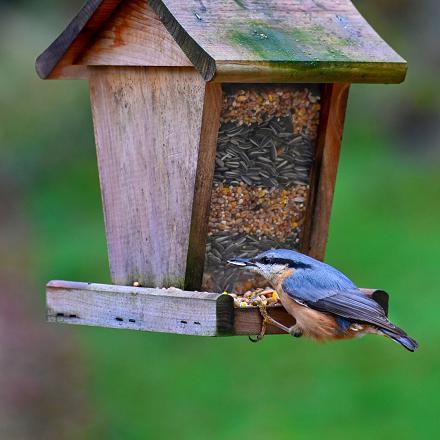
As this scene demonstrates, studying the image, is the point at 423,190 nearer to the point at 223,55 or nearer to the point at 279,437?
the point at 279,437

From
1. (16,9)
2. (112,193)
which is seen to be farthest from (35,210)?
(112,193)

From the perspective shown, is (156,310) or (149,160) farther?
(149,160)

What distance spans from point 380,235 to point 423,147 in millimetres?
2839

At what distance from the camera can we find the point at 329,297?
4.19 metres

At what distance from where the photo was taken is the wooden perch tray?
391 cm

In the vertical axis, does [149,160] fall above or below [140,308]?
above

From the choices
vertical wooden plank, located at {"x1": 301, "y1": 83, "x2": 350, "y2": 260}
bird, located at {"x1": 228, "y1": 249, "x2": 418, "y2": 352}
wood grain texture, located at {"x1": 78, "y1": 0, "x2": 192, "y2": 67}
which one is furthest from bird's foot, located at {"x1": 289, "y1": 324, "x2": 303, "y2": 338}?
wood grain texture, located at {"x1": 78, "y1": 0, "x2": 192, "y2": 67}

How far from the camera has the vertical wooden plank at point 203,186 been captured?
13.4ft

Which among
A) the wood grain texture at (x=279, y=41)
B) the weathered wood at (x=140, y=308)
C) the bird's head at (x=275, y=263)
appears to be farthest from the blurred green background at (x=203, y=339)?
the wood grain texture at (x=279, y=41)

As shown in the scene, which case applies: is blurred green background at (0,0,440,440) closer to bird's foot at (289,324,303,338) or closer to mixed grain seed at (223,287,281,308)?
mixed grain seed at (223,287,281,308)

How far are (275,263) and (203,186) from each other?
40 cm

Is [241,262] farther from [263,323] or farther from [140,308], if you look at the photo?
[140,308]

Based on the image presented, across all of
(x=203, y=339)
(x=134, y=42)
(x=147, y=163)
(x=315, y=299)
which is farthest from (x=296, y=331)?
(x=203, y=339)

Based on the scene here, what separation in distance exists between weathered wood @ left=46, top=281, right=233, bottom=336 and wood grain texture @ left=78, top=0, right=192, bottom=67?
2.78 feet
